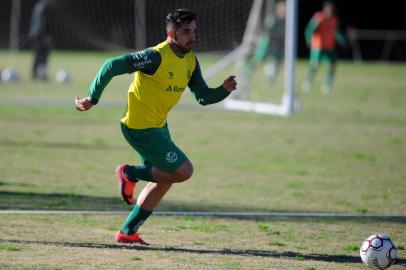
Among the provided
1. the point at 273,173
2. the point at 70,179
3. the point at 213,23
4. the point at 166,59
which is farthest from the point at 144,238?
the point at 213,23

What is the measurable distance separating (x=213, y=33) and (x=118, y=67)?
17.8 meters

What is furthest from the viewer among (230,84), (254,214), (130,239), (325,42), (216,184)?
(325,42)

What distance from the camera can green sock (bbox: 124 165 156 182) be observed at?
7113mm

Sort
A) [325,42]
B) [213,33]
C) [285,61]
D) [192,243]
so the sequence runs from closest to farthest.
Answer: [192,243] < [285,61] < [213,33] < [325,42]

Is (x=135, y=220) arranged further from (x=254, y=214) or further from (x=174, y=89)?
(x=254, y=214)

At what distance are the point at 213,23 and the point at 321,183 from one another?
1341 centimetres

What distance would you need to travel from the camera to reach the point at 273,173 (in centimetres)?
1186

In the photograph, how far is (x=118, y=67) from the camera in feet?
22.3

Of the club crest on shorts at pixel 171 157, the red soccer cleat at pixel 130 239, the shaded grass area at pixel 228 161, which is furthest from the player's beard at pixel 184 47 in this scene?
the shaded grass area at pixel 228 161

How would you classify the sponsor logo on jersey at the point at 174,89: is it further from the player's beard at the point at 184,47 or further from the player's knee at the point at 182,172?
the player's knee at the point at 182,172

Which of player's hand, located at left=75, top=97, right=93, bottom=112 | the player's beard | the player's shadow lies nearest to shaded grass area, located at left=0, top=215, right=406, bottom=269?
the player's shadow

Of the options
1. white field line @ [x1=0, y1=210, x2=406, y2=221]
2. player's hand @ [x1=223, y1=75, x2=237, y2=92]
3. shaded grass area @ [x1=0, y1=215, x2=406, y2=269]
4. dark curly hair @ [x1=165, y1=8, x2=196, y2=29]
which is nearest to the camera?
shaded grass area @ [x1=0, y1=215, x2=406, y2=269]

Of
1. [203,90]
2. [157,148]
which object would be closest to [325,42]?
[203,90]

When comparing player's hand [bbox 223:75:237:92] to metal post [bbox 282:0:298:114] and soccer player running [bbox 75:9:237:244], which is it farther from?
metal post [bbox 282:0:298:114]
